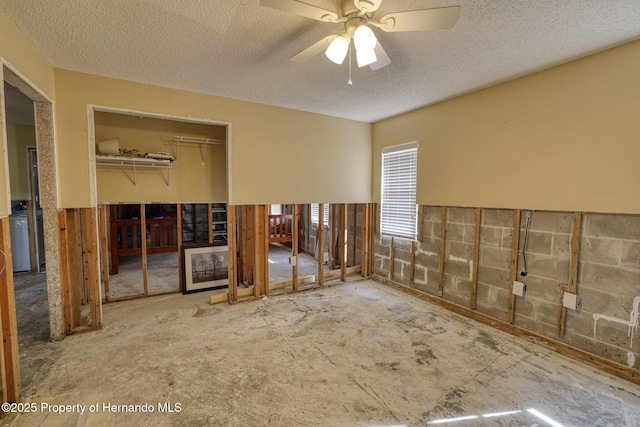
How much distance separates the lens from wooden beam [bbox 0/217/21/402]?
1.82 meters

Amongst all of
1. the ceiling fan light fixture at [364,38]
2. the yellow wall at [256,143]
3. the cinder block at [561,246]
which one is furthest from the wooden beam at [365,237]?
the ceiling fan light fixture at [364,38]

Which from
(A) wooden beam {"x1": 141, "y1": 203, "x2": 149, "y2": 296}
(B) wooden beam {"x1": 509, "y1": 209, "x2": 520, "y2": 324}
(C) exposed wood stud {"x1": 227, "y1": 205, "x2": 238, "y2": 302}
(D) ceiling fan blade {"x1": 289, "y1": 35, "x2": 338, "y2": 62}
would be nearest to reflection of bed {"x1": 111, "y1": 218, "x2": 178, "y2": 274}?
(A) wooden beam {"x1": 141, "y1": 203, "x2": 149, "y2": 296}

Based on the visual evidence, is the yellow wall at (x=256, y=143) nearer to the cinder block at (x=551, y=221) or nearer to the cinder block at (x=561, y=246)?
the cinder block at (x=551, y=221)

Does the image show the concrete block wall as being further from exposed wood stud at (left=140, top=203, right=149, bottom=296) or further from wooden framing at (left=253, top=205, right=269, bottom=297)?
exposed wood stud at (left=140, top=203, right=149, bottom=296)

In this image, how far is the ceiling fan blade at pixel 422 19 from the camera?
57.7 inches

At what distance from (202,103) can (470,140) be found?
10.7ft

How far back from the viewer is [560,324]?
259cm

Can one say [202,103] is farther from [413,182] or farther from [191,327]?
[413,182]

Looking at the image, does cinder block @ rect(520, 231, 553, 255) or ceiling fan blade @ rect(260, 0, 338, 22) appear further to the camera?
cinder block @ rect(520, 231, 553, 255)

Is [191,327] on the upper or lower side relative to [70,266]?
lower

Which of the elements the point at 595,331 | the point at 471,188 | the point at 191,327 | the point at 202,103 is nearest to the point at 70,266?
the point at 191,327

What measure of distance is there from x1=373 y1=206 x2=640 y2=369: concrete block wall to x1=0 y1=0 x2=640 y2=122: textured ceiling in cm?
147

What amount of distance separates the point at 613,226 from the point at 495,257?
1.01 m

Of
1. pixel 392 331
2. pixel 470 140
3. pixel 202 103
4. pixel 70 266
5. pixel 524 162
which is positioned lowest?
pixel 392 331
